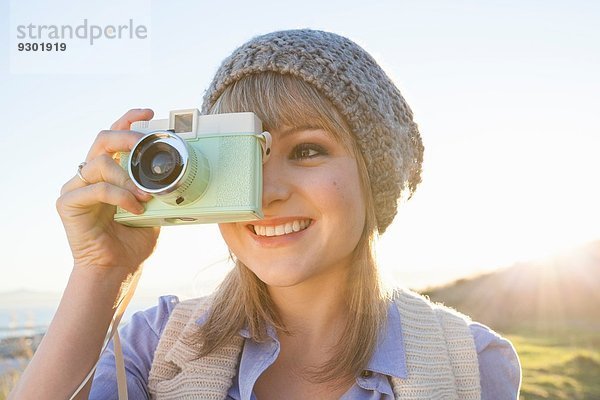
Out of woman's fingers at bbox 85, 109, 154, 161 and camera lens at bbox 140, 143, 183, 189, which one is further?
woman's fingers at bbox 85, 109, 154, 161

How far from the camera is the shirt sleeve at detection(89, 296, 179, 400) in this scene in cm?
205

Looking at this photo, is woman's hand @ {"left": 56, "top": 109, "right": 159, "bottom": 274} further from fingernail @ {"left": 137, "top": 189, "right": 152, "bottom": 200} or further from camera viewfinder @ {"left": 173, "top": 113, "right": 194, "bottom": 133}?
camera viewfinder @ {"left": 173, "top": 113, "right": 194, "bottom": 133}

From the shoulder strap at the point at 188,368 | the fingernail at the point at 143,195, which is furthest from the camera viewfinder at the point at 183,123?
the shoulder strap at the point at 188,368

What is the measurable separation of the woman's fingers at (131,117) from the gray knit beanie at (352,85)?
312 millimetres

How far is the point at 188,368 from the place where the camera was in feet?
7.18

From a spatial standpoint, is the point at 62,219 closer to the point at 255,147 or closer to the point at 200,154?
the point at 200,154

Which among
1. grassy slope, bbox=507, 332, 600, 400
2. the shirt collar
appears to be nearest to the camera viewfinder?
the shirt collar

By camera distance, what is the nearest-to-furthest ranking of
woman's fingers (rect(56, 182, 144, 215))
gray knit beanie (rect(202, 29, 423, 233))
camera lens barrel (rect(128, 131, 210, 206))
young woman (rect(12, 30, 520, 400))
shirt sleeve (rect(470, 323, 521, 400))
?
1. camera lens barrel (rect(128, 131, 210, 206))
2. woman's fingers (rect(56, 182, 144, 215))
3. young woman (rect(12, 30, 520, 400))
4. gray knit beanie (rect(202, 29, 423, 233))
5. shirt sleeve (rect(470, 323, 521, 400))

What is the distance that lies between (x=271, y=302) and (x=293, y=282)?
0.33 m

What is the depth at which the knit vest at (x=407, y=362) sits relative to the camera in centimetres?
216

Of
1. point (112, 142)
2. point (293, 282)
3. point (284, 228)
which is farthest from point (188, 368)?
point (112, 142)

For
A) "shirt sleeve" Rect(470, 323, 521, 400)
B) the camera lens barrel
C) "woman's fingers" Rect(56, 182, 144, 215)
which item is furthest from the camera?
"shirt sleeve" Rect(470, 323, 521, 400)

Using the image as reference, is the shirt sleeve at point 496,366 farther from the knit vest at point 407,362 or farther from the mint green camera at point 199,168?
the mint green camera at point 199,168

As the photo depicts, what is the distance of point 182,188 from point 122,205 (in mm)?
210
